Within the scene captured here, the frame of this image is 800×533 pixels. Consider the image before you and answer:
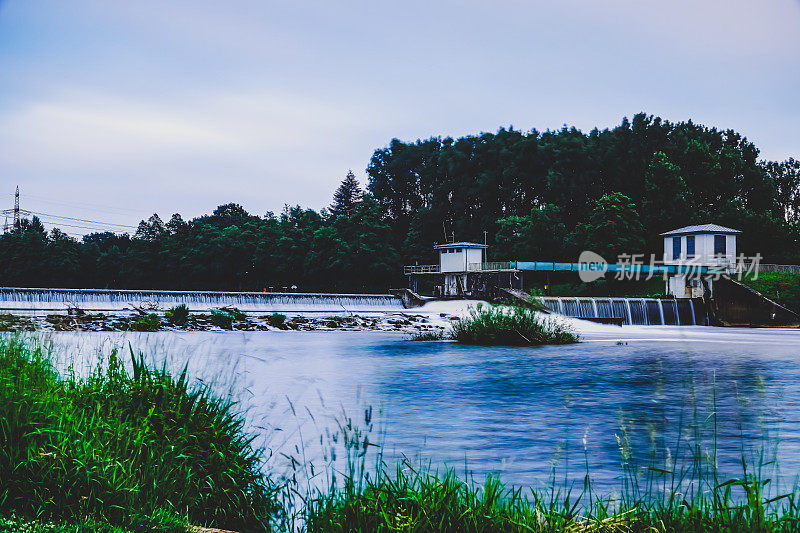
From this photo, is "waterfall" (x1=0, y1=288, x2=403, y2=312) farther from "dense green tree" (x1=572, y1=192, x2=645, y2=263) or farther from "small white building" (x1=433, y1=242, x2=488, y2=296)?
"dense green tree" (x1=572, y1=192, x2=645, y2=263)

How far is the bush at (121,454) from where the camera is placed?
4.12 meters

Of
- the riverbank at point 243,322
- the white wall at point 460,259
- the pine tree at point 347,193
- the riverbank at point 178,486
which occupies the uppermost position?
the pine tree at point 347,193

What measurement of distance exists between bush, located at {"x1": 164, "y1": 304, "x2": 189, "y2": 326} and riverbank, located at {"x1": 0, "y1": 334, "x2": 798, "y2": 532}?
23557 mm

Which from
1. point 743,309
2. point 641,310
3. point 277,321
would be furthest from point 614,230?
point 277,321

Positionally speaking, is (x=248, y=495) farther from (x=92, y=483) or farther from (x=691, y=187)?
(x=691, y=187)

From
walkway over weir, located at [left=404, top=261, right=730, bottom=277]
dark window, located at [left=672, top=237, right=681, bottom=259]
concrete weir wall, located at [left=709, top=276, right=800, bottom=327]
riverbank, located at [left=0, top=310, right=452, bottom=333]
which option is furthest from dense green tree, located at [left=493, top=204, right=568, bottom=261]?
riverbank, located at [left=0, top=310, right=452, bottom=333]

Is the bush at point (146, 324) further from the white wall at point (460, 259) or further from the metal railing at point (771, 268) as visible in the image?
the metal railing at point (771, 268)

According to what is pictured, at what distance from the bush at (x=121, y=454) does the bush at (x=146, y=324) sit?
21.4 meters

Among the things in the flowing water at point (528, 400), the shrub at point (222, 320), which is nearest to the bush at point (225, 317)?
the shrub at point (222, 320)

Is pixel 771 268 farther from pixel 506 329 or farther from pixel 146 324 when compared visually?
pixel 146 324

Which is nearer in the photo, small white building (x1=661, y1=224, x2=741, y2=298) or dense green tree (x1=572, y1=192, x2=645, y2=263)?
small white building (x1=661, y1=224, x2=741, y2=298)

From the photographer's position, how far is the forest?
164ft

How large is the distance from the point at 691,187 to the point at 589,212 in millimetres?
8280

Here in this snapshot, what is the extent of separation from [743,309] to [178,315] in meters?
26.5
